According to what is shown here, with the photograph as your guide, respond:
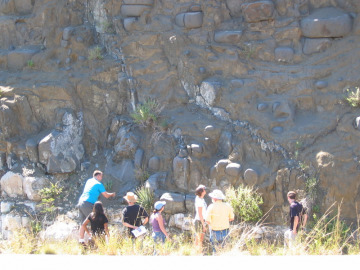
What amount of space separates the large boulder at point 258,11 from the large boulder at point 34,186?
598 centimetres

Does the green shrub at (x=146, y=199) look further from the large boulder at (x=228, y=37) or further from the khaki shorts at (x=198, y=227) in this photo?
the large boulder at (x=228, y=37)

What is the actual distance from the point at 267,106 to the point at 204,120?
4.56 feet

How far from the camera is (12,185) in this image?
9820 millimetres

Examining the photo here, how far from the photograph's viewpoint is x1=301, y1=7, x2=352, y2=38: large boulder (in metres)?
9.25

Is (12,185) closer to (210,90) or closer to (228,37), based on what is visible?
(210,90)

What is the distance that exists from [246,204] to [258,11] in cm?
451

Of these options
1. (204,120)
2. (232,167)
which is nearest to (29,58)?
(204,120)

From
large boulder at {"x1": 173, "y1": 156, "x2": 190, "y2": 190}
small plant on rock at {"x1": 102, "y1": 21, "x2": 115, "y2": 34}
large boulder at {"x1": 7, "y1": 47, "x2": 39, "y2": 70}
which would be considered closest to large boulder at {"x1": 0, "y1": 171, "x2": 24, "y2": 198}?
large boulder at {"x1": 7, "y1": 47, "x2": 39, "y2": 70}

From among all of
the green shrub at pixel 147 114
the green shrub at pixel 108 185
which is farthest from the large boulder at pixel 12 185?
the green shrub at pixel 147 114

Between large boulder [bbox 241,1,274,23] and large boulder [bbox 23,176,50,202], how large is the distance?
598cm

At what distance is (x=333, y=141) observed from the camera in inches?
328

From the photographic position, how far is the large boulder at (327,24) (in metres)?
9.25

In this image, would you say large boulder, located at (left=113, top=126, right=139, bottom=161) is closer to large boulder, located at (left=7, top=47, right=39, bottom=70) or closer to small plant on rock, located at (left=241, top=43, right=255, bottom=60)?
small plant on rock, located at (left=241, top=43, right=255, bottom=60)

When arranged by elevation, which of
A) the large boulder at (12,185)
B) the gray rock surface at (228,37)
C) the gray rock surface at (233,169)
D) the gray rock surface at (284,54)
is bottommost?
the large boulder at (12,185)
